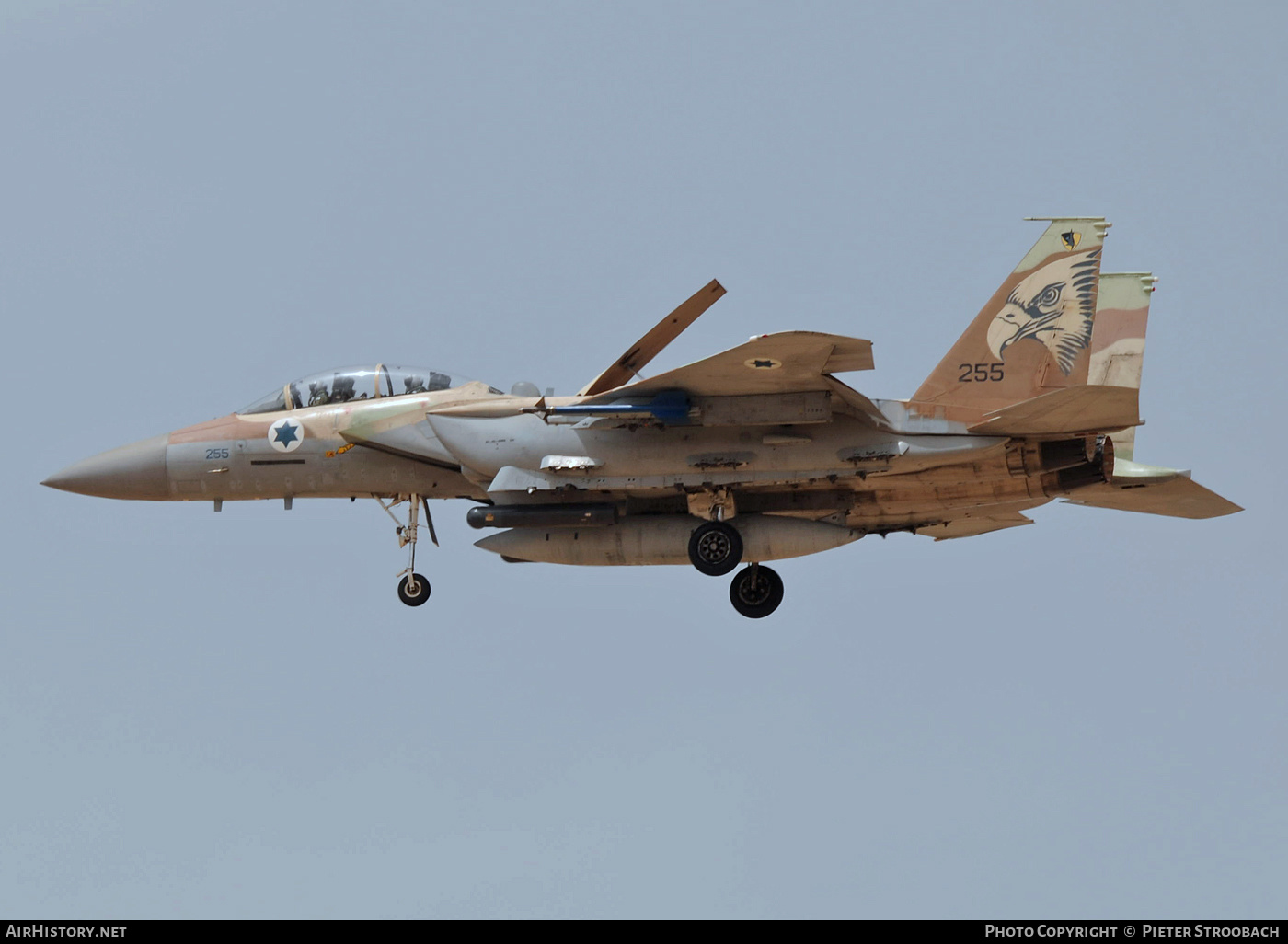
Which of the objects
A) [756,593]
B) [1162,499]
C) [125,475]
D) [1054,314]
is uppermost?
[1054,314]

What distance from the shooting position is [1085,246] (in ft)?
88.9

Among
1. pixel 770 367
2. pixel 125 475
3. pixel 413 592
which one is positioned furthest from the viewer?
pixel 125 475

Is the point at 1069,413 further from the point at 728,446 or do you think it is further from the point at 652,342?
the point at 652,342

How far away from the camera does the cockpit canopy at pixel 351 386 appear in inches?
1133

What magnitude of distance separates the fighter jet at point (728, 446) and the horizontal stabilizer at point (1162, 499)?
0.06m

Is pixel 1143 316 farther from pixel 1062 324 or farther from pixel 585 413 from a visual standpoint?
pixel 585 413

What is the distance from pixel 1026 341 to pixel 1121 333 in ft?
10.1

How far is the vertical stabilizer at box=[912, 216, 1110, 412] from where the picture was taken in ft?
88.0

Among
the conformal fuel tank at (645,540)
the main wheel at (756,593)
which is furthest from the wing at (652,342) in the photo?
the main wheel at (756,593)

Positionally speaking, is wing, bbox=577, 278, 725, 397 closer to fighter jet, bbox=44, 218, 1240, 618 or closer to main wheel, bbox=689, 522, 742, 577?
fighter jet, bbox=44, 218, 1240, 618

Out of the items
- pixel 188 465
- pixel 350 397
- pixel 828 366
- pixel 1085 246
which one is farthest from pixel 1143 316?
pixel 188 465

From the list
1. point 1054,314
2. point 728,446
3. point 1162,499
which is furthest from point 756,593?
point 1162,499

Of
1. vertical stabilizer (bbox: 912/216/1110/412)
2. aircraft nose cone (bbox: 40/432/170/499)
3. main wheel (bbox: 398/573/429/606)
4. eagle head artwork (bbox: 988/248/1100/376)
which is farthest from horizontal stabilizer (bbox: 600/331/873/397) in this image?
aircraft nose cone (bbox: 40/432/170/499)

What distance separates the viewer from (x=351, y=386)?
2900cm
